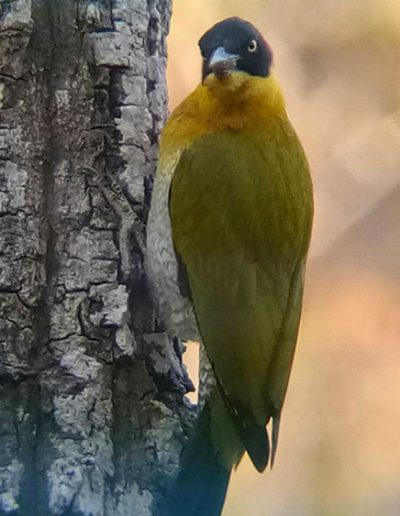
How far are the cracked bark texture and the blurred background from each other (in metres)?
1.66

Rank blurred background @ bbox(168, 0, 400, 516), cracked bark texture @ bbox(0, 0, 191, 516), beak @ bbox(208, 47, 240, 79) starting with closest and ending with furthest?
1. cracked bark texture @ bbox(0, 0, 191, 516)
2. beak @ bbox(208, 47, 240, 79)
3. blurred background @ bbox(168, 0, 400, 516)

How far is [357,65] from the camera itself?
16.5 feet

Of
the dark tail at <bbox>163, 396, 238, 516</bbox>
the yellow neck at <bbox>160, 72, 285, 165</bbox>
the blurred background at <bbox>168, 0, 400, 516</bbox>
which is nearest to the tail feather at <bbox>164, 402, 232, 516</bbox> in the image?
the dark tail at <bbox>163, 396, 238, 516</bbox>

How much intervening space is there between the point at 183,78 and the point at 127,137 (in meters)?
1.65

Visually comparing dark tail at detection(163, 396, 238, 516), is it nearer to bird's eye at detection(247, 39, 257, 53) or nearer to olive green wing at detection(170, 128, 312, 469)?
olive green wing at detection(170, 128, 312, 469)

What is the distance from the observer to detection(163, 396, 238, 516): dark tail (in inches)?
105

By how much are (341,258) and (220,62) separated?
2.06 m

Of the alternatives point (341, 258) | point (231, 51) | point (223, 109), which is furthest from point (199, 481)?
point (341, 258)

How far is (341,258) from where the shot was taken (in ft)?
15.8

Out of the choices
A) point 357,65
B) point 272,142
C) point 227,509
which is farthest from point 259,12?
point 272,142

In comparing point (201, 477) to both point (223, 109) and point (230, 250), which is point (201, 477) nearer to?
point (230, 250)

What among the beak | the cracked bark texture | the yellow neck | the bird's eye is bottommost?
the cracked bark texture

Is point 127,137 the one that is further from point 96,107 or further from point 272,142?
point 272,142

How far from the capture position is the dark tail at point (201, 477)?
267 cm
